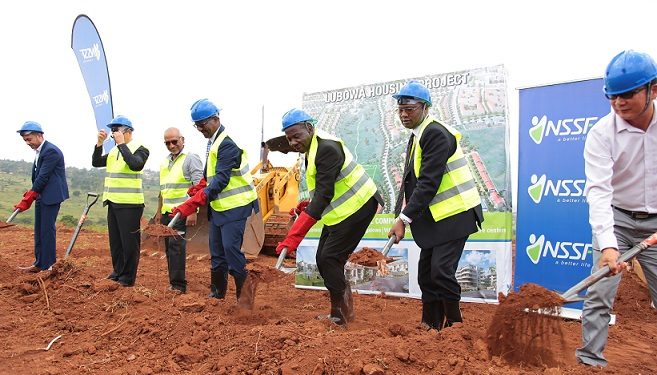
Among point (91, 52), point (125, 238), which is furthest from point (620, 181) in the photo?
point (91, 52)

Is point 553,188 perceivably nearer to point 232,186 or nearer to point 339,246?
point 339,246

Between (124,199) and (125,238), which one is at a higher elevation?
(124,199)

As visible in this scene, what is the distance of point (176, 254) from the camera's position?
20.1ft

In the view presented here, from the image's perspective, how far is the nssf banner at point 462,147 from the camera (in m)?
5.83

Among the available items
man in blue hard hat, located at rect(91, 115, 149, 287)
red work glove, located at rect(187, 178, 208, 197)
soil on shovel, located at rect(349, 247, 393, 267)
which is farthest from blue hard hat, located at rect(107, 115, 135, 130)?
soil on shovel, located at rect(349, 247, 393, 267)

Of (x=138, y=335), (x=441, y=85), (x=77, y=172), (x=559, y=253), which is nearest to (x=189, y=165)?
(x=138, y=335)

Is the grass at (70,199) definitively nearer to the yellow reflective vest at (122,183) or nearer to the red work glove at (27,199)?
the red work glove at (27,199)

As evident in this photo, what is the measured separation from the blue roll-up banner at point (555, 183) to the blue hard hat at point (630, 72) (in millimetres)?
2365

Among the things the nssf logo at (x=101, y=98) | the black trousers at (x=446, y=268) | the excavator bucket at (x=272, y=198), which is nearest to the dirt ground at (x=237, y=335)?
the black trousers at (x=446, y=268)

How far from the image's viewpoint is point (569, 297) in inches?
127

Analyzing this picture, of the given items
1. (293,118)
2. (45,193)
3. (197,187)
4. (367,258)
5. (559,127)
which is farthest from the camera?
(45,193)

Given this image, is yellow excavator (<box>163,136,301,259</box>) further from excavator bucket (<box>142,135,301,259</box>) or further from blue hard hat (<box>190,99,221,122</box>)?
blue hard hat (<box>190,99,221,122</box>)

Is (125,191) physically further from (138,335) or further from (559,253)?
(559,253)

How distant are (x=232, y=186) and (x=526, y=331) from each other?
9.84 ft
